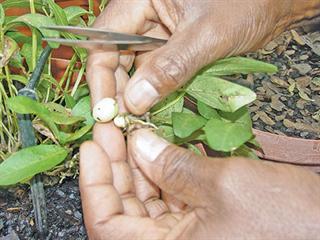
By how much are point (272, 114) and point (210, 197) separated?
61cm

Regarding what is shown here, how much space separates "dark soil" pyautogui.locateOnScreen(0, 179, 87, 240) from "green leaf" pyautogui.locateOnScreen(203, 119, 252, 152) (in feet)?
1.06

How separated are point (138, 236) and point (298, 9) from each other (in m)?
0.55

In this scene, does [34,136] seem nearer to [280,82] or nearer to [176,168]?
[176,168]

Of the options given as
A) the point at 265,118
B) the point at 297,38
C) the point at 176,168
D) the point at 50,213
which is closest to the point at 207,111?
the point at 176,168

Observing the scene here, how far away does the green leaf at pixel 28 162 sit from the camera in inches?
28.4

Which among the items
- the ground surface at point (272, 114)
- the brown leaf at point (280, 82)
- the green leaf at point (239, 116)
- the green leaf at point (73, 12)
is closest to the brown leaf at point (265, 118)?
the ground surface at point (272, 114)

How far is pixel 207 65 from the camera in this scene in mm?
810

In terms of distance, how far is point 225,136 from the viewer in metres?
0.69

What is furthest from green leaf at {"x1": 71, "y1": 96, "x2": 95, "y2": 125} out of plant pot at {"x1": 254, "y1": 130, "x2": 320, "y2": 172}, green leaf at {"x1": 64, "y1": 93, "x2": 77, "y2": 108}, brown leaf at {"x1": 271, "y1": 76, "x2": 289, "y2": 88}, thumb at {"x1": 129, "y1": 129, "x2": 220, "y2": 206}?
brown leaf at {"x1": 271, "y1": 76, "x2": 289, "y2": 88}

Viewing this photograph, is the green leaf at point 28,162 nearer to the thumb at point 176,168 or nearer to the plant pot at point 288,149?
the thumb at point 176,168

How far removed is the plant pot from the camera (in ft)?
3.22

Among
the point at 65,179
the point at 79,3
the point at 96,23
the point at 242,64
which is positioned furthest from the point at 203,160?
the point at 79,3

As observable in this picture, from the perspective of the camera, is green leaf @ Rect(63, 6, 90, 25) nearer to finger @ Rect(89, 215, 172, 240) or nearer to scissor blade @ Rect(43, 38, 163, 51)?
scissor blade @ Rect(43, 38, 163, 51)

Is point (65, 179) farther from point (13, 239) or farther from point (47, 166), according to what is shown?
point (47, 166)
